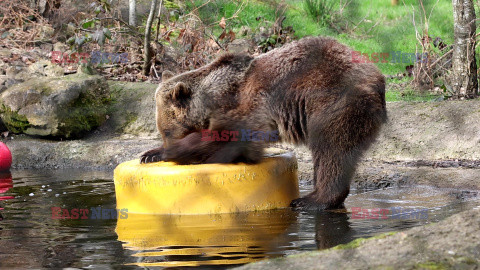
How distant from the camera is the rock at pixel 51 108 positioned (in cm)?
901

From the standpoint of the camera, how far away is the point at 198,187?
4.71 meters

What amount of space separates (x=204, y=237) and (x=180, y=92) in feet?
5.75

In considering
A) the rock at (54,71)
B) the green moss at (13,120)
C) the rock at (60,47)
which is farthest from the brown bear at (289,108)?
the rock at (60,47)

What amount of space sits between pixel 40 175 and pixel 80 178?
687mm

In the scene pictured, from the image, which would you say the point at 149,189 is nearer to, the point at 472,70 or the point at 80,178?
the point at 80,178

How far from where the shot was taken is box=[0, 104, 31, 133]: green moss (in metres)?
9.09

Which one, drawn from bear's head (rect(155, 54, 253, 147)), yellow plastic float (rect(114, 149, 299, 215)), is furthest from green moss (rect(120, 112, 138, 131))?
yellow plastic float (rect(114, 149, 299, 215))

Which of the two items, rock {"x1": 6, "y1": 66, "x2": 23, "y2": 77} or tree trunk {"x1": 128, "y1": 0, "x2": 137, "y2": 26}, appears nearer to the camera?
rock {"x1": 6, "y1": 66, "x2": 23, "y2": 77}

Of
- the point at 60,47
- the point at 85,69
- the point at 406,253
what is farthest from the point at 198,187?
the point at 60,47

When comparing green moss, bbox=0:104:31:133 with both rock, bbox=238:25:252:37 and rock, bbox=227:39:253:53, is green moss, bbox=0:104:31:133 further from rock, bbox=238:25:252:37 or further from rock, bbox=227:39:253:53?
rock, bbox=238:25:252:37

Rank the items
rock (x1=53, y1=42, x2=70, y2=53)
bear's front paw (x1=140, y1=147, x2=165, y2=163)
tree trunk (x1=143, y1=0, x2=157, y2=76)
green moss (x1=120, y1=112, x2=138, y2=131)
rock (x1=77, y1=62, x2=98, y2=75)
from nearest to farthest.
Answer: bear's front paw (x1=140, y1=147, x2=165, y2=163) < green moss (x1=120, y1=112, x2=138, y2=131) < tree trunk (x1=143, y1=0, x2=157, y2=76) < rock (x1=77, y1=62, x2=98, y2=75) < rock (x1=53, y1=42, x2=70, y2=53)

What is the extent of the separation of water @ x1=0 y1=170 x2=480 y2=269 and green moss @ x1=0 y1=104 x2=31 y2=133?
3.34 metres

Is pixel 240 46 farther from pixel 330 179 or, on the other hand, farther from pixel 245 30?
pixel 330 179

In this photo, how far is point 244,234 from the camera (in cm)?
404
